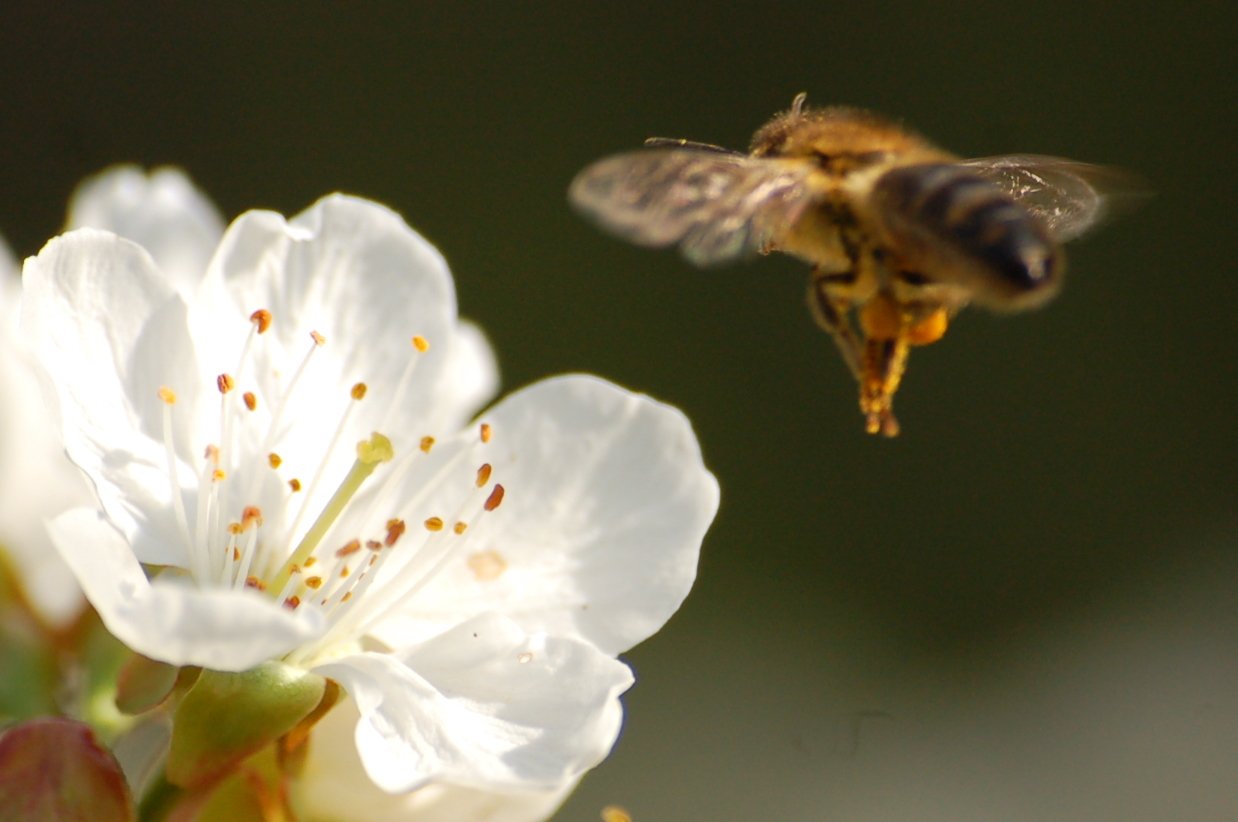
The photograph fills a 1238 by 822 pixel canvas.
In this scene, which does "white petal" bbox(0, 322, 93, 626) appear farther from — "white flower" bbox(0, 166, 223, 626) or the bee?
the bee

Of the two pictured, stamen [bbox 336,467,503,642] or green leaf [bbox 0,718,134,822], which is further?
stamen [bbox 336,467,503,642]

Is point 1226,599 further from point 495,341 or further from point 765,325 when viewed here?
point 495,341

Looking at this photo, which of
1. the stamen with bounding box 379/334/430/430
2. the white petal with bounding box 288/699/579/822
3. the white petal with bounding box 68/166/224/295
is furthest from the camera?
the white petal with bounding box 68/166/224/295

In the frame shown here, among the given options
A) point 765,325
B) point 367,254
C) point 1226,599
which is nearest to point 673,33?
point 765,325

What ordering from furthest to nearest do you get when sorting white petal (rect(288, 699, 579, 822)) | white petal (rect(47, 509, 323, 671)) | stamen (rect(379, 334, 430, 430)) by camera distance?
stamen (rect(379, 334, 430, 430))
white petal (rect(288, 699, 579, 822))
white petal (rect(47, 509, 323, 671))

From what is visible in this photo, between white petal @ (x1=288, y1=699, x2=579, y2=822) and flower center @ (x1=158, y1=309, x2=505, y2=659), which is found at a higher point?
flower center @ (x1=158, y1=309, x2=505, y2=659)

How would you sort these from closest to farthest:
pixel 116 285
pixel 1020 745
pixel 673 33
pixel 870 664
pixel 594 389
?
pixel 116 285
pixel 594 389
pixel 1020 745
pixel 870 664
pixel 673 33

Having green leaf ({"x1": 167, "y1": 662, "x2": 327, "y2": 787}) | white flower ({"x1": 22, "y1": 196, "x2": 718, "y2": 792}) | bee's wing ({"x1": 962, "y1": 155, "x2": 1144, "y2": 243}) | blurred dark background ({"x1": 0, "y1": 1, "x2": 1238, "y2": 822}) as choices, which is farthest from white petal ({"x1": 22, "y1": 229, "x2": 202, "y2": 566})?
blurred dark background ({"x1": 0, "y1": 1, "x2": 1238, "y2": 822})

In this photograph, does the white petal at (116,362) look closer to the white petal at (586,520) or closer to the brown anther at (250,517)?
the brown anther at (250,517)

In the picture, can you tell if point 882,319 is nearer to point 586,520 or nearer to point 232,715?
point 586,520
